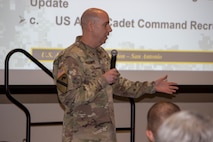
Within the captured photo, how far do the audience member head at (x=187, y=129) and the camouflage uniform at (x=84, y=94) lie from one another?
168 centimetres

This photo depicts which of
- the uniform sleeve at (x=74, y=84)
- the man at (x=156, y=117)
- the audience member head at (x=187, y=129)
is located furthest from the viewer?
the uniform sleeve at (x=74, y=84)

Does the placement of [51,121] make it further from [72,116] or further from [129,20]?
[72,116]

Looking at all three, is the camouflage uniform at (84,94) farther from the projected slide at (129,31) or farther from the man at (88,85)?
the projected slide at (129,31)

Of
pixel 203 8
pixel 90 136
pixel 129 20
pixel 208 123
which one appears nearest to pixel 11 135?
pixel 129 20

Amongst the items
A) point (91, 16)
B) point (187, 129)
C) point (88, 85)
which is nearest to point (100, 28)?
point (91, 16)

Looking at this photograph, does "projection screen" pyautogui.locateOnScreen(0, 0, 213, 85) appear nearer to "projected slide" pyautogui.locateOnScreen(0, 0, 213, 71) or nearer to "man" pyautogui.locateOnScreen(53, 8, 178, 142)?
"projected slide" pyautogui.locateOnScreen(0, 0, 213, 71)

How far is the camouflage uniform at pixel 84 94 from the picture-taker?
3086 millimetres

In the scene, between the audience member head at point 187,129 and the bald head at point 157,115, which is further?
the bald head at point 157,115

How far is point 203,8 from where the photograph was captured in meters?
4.98

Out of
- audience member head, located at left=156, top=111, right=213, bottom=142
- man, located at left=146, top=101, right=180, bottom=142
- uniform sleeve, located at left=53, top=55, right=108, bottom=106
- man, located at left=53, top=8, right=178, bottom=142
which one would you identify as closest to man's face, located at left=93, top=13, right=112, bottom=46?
man, located at left=53, top=8, right=178, bottom=142

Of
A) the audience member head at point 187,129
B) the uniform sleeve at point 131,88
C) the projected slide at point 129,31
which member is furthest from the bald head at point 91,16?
the audience member head at point 187,129

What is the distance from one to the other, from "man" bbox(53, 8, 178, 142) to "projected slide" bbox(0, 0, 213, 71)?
1.23 m

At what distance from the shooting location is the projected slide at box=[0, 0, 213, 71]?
446 centimetres

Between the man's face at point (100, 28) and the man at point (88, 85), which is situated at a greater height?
the man's face at point (100, 28)
